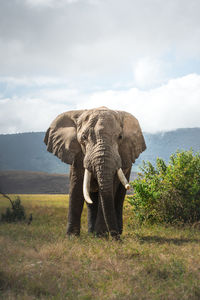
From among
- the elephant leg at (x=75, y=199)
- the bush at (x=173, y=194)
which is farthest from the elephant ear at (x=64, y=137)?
the bush at (x=173, y=194)

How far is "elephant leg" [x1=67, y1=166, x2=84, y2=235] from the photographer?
35.2 ft

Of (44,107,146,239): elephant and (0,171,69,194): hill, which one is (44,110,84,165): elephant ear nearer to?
(44,107,146,239): elephant

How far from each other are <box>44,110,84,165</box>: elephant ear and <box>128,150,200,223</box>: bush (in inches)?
221

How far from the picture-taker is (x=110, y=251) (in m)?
8.71

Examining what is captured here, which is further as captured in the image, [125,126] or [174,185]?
[174,185]

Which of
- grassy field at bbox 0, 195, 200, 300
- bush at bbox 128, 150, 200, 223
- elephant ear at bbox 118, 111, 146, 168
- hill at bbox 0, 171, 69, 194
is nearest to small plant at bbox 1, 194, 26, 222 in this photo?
bush at bbox 128, 150, 200, 223

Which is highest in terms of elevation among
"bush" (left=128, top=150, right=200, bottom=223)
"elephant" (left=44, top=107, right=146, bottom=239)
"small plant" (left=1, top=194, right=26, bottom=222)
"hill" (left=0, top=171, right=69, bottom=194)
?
"elephant" (left=44, top=107, right=146, bottom=239)

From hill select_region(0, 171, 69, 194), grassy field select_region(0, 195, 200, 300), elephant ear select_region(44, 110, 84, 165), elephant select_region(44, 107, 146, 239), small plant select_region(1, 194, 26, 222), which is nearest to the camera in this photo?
grassy field select_region(0, 195, 200, 300)

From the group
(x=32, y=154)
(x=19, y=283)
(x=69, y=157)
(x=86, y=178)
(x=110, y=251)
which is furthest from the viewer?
(x=32, y=154)

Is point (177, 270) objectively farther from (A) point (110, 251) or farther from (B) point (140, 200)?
(B) point (140, 200)

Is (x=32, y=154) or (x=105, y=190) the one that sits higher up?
(x=105, y=190)

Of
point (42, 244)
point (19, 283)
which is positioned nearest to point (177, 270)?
point (19, 283)

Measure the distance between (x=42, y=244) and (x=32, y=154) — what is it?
13822 centimetres

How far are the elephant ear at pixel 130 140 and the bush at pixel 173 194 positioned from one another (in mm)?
4428
